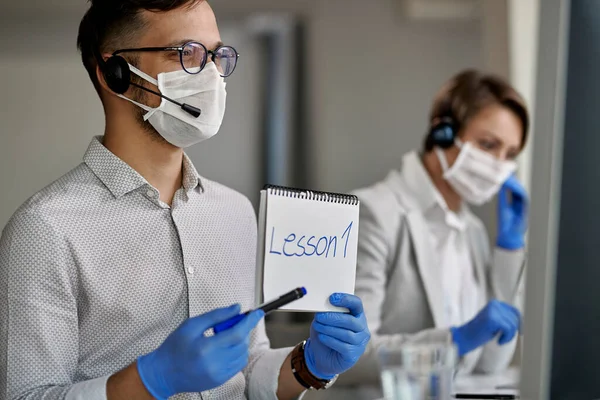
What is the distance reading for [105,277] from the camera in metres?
1.12

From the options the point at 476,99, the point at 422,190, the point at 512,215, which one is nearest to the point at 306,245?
the point at 422,190

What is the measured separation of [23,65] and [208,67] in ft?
1.58

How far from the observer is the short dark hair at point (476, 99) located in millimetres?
2254

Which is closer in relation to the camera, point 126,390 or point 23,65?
point 126,390

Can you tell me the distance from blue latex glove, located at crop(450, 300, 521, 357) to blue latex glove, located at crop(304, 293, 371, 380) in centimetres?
87

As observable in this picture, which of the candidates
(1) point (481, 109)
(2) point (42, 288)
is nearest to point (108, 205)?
(2) point (42, 288)

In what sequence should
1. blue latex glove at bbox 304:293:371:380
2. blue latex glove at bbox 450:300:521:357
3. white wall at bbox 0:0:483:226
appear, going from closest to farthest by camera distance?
blue latex glove at bbox 304:293:371:380 → blue latex glove at bbox 450:300:521:357 → white wall at bbox 0:0:483:226

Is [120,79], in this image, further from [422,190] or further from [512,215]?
[512,215]

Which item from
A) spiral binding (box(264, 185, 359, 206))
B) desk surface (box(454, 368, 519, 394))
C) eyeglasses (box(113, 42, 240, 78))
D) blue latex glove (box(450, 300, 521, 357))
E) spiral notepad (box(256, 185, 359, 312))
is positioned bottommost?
desk surface (box(454, 368, 519, 394))

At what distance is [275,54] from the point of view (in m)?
2.53

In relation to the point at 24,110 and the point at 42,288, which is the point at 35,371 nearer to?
the point at 42,288

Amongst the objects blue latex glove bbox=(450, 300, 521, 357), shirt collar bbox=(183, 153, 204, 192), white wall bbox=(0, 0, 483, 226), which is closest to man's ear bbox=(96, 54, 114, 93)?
shirt collar bbox=(183, 153, 204, 192)

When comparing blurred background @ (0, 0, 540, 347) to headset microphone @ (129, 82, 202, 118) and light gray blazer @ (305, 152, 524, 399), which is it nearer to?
light gray blazer @ (305, 152, 524, 399)

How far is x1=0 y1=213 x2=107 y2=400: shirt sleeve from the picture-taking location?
40.9 inches
